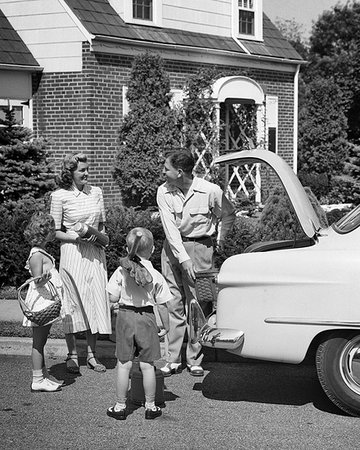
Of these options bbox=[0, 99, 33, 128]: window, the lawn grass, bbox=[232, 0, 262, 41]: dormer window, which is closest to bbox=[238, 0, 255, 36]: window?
bbox=[232, 0, 262, 41]: dormer window

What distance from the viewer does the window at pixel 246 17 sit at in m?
22.5

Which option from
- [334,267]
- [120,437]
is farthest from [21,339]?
[334,267]

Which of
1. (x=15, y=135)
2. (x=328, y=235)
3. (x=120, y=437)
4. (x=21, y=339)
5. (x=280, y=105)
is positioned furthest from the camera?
(x=280, y=105)

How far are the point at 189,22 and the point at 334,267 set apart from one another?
1517 cm

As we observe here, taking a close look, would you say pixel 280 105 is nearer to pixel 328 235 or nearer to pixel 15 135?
pixel 15 135

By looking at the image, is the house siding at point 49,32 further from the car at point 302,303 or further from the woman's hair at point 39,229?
the car at point 302,303

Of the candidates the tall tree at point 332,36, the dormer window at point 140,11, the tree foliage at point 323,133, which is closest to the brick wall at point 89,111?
the dormer window at point 140,11

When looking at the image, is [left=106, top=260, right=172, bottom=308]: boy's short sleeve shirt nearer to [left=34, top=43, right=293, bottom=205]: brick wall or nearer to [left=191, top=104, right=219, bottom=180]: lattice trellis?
[left=34, top=43, right=293, bottom=205]: brick wall

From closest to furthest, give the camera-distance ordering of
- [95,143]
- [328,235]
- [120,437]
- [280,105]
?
[120,437] → [328,235] → [95,143] → [280,105]

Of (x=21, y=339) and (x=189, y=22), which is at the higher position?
(x=189, y=22)

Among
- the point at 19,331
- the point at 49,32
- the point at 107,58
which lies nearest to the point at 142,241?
the point at 19,331

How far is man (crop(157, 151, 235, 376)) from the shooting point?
7934mm

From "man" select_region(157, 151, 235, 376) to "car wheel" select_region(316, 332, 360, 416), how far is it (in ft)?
5.30

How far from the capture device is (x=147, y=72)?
1900 centimetres
